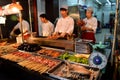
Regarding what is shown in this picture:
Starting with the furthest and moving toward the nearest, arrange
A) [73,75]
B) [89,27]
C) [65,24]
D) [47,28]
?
[47,28] → [89,27] → [65,24] → [73,75]

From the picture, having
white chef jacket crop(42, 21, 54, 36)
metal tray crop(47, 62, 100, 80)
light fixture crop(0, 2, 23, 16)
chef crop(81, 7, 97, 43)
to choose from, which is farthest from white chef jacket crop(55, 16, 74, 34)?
metal tray crop(47, 62, 100, 80)

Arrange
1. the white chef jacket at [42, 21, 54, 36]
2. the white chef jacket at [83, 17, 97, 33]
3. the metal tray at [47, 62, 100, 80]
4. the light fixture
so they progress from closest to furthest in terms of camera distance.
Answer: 1. the metal tray at [47, 62, 100, 80]
2. the light fixture
3. the white chef jacket at [83, 17, 97, 33]
4. the white chef jacket at [42, 21, 54, 36]

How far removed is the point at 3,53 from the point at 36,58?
860 millimetres

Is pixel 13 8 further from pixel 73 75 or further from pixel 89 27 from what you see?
pixel 73 75

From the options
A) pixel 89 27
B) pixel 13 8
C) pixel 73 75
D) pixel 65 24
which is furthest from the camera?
pixel 89 27

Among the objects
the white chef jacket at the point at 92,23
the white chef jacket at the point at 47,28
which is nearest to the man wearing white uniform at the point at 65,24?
the white chef jacket at the point at 92,23

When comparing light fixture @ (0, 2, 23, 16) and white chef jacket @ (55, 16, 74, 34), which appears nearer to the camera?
light fixture @ (0, 2, 23, 16)

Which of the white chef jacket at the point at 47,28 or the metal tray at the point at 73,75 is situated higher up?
the white chef jacket at the point at 47,28

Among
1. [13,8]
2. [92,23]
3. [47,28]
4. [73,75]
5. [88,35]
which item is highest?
[13,8]

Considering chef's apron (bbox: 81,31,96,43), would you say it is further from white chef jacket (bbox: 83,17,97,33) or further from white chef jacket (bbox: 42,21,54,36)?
white chef jacket (bbox: 42,21,54,36)

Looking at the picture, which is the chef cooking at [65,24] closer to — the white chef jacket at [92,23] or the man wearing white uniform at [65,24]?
the man wearing white uniform at [65,24]

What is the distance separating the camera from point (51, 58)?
2541 millimetres

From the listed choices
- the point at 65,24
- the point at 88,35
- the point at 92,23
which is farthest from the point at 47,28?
the point at 92,23

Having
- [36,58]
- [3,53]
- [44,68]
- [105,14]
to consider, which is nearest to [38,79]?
[44,68]
